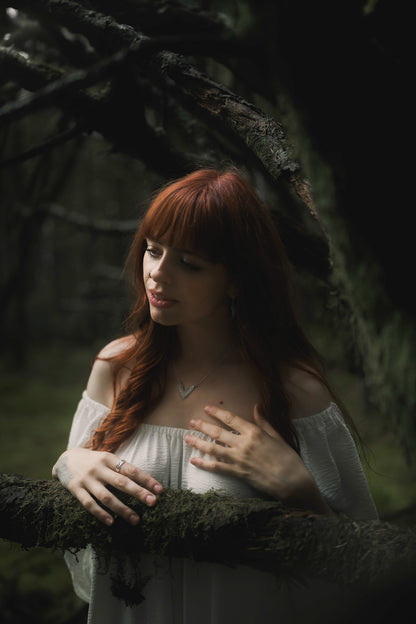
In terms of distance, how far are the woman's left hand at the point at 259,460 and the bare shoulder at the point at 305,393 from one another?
0.14 m

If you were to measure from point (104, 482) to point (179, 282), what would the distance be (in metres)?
0.52

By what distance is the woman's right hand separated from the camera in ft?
3.78

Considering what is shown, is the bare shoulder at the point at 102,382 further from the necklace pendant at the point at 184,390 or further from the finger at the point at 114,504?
the finger at the point at 114,504

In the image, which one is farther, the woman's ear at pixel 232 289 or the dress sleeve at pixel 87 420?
the dress sleeve at pixel 87 420

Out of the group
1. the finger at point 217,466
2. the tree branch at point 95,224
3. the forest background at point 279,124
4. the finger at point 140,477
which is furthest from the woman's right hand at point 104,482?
the tree branch at point 95,224

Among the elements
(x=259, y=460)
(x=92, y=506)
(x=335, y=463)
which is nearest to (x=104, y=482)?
(x=92, y=506)

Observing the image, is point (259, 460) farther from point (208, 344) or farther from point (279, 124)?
point (279, 124)

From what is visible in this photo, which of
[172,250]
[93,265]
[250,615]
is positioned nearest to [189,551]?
[250,615]

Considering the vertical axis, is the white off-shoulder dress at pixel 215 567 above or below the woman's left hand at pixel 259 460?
below

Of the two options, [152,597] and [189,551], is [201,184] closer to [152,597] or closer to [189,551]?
[189,551]

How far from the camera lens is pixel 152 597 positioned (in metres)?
1.38

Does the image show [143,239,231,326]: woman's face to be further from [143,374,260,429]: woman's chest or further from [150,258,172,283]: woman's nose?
[143,374,260,429]: woman's chest

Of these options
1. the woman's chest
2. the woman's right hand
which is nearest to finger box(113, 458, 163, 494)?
the woman's right hand

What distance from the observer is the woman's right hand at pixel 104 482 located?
3.78ft
